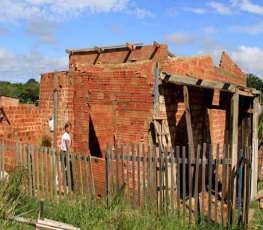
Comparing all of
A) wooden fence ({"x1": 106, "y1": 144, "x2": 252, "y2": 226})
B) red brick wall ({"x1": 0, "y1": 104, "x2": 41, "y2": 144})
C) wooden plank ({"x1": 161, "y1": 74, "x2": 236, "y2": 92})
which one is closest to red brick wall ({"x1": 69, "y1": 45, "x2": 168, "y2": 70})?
red brick wall ({"x1": 0, "y1": 104, "x2": 41, "y2": 144})

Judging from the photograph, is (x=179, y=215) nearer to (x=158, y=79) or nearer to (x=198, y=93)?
(x=158, y=79)

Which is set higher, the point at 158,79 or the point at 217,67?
the point at 217,67

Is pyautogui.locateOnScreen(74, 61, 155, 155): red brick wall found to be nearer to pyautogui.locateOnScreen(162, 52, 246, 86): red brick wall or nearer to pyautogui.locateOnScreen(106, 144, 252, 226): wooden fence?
pyautogui.locateOnScreen(162, 52, 246, 86): red brick wall

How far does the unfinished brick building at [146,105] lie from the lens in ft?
26.6

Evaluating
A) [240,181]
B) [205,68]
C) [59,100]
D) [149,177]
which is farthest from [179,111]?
[59,100]

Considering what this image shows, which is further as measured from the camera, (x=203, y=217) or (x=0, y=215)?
(x=203, y=217)

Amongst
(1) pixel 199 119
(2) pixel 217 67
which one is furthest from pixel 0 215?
(2) pixel 217 67

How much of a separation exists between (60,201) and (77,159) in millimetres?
919

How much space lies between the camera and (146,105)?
8.25 m

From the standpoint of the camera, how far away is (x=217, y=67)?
11.6 metres

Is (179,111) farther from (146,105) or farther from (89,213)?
(89,213)

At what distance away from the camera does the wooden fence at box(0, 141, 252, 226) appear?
619 centimetres

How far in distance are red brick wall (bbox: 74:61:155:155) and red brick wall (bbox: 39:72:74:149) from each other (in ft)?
0.76

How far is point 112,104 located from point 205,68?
10.8ft
